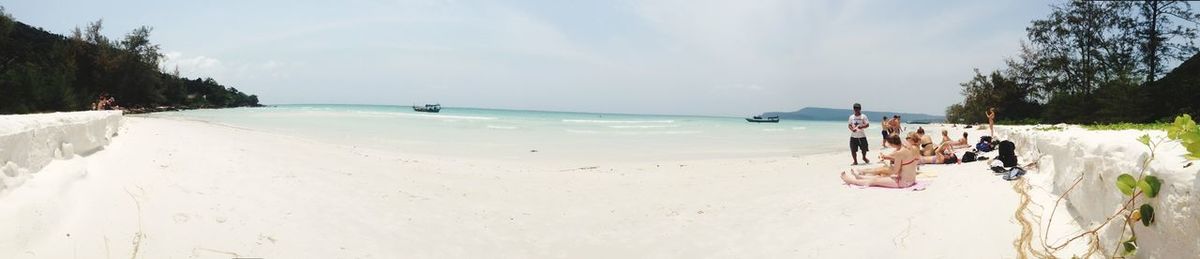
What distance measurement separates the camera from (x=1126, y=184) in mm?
3307

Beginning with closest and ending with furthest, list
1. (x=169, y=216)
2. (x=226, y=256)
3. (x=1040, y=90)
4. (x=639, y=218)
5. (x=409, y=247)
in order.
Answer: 1. (x=226, y=256)
2. (x=169, y=216)
3. (x=409, y=247)
4. (x=639, y=218)
5. (x=1040, y=90)

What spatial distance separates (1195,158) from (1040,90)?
166 ft

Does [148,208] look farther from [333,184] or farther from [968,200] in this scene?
[968,200]

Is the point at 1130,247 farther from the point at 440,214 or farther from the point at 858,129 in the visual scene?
the point at 858,129

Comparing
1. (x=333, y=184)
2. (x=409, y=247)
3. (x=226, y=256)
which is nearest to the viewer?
(x=226, y=256)

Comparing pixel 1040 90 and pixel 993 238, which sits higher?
pixel 1040 90

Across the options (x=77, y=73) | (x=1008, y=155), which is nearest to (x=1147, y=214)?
(x=1008, y=155)

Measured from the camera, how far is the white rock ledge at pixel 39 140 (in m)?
4.06

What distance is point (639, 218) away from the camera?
21.8ft

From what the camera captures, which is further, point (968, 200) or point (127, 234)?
point (968, 200)

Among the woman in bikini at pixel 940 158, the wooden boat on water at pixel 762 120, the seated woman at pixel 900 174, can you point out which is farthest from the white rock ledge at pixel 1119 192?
the wooden boat on water at pixel 762 120

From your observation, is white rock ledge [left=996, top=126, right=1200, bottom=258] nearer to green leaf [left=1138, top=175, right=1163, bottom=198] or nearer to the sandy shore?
green leaf [left=1138, top=175, right=1163, bottom=198]

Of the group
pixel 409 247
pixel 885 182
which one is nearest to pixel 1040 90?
pixel 885 182

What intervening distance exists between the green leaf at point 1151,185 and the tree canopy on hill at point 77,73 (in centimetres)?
3217
